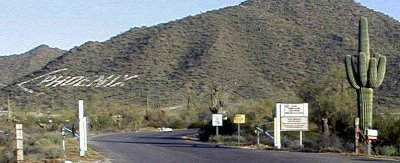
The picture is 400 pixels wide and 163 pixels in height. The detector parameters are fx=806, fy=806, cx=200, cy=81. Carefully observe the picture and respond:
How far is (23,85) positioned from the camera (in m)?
109

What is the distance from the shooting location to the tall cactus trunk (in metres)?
34.3

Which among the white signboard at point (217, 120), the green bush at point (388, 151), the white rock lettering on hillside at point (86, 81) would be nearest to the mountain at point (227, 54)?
the white rock lettering on hillside at point (86, 81)

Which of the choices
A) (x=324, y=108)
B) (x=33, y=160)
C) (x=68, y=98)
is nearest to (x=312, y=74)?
(x=68, y=98)

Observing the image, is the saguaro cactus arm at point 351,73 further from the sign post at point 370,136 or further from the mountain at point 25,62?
the mountain at point 25,62

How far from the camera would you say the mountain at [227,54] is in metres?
90.6

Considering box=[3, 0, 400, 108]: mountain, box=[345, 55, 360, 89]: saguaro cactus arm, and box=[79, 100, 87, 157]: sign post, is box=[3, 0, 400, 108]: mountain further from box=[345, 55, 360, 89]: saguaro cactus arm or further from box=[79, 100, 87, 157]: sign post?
box=[79, 100, 87, 157]: sign post

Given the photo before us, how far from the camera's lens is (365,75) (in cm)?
3428

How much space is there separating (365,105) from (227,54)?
6295 centimetres

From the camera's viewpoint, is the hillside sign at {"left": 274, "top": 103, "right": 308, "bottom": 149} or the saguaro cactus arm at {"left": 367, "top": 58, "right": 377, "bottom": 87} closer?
the saguaro cactus arm at {"left": 367, "top": 58, "right": 377, "bottom": 87}

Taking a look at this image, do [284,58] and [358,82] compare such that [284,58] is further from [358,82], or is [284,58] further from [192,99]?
[358,82]

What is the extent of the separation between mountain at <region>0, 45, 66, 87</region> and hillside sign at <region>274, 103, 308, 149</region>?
97323mm

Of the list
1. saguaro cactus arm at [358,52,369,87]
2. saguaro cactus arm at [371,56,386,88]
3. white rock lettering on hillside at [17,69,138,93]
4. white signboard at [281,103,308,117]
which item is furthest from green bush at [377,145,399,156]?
white rock lettering on hillside at [17,69,138,93]

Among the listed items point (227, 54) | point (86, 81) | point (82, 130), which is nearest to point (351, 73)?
point (82, 130)

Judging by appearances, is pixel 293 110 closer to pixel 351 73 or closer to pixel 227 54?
pixel 351 73
